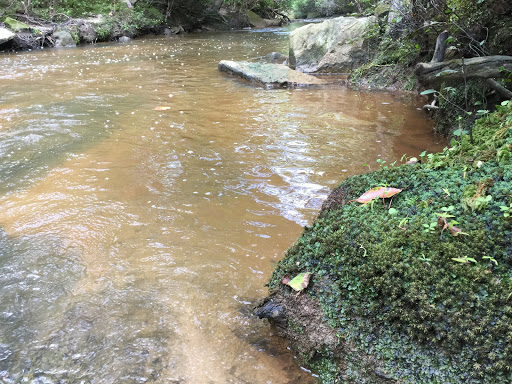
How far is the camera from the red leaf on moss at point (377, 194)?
230 centimetres

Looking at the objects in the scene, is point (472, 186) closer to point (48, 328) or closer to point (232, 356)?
point (232, 356)

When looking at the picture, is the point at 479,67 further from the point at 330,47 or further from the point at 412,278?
the point at 330,47

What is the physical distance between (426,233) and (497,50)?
3.90 meters

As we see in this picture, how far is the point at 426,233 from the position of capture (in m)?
1.94

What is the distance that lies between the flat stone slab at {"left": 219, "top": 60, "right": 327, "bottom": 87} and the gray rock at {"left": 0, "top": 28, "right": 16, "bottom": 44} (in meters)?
11.0

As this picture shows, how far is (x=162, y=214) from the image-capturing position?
377 cm

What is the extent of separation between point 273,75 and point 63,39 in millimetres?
12970

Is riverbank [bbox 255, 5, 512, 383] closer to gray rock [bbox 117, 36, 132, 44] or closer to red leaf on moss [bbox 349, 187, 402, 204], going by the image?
red leaf on moss [bbox 349, 187, 402, 204]

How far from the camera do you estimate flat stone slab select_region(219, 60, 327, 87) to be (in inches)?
350

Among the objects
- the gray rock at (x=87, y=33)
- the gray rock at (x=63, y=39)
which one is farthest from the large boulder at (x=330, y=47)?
the gray rock at (x=87, y=33)

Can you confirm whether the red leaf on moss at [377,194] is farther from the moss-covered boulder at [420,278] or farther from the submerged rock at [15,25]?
the submerged rock at [15,25]

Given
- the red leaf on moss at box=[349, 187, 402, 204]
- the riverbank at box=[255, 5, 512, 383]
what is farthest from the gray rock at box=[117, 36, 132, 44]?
the riverbank at box=[255, 5, 512, 383]

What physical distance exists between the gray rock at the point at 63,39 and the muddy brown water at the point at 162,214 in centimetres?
1005

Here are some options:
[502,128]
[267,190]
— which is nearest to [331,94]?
[267,190]
